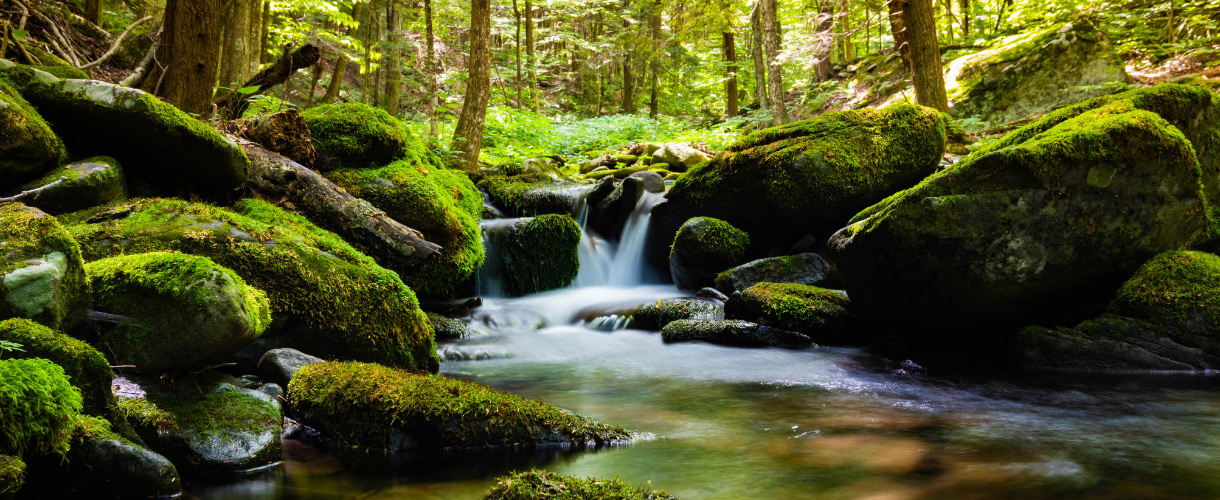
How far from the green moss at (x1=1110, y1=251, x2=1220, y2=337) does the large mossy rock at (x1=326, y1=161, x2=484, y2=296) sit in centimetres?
670

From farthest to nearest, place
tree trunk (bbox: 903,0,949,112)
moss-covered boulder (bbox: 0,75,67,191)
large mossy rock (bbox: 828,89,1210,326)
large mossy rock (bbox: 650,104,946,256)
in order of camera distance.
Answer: tree trunk (bbox: 903,0,949,112)
large mossy rock (bbox: 650,104,946,256)
large mossy rock (bbox: 828,89,1210,326)
moss-covered boulder (bbox: 0,75,67,191)

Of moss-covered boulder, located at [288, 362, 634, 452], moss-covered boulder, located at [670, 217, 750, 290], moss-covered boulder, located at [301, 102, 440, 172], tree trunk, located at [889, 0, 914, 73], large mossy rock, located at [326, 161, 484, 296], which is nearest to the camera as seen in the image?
moss-covered boulder, located at [288, 362, 634, 452]

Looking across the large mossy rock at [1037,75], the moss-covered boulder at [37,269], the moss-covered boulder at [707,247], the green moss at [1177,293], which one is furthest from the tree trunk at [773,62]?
the moss-covered boulder at [37,269]

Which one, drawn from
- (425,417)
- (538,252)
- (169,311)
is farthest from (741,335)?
(169,311)

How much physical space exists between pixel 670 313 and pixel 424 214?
3.22m

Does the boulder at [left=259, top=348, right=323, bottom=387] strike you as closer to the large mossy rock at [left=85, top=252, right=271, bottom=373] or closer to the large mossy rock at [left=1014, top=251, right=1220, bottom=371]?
the large mossy rock at [left=85, top=252, right=271, bottom=373]

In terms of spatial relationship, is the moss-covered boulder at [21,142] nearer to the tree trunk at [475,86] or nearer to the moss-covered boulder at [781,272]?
the moss-covered boulder at [781,272]

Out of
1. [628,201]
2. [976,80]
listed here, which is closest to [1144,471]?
[628,201]

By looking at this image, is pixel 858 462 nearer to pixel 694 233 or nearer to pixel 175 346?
pixel 175 346

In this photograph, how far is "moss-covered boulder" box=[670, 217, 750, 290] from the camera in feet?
32.1

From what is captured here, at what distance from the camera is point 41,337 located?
103 inches

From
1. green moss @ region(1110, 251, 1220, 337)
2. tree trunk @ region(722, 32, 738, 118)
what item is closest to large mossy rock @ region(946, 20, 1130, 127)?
green moss @ region(1110, 251, 1220, 337)

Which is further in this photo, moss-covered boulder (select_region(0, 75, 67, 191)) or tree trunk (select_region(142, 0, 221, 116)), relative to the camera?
tree trunk (select_region(142, 0, 221, 116))

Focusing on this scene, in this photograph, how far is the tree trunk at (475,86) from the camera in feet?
40.5
